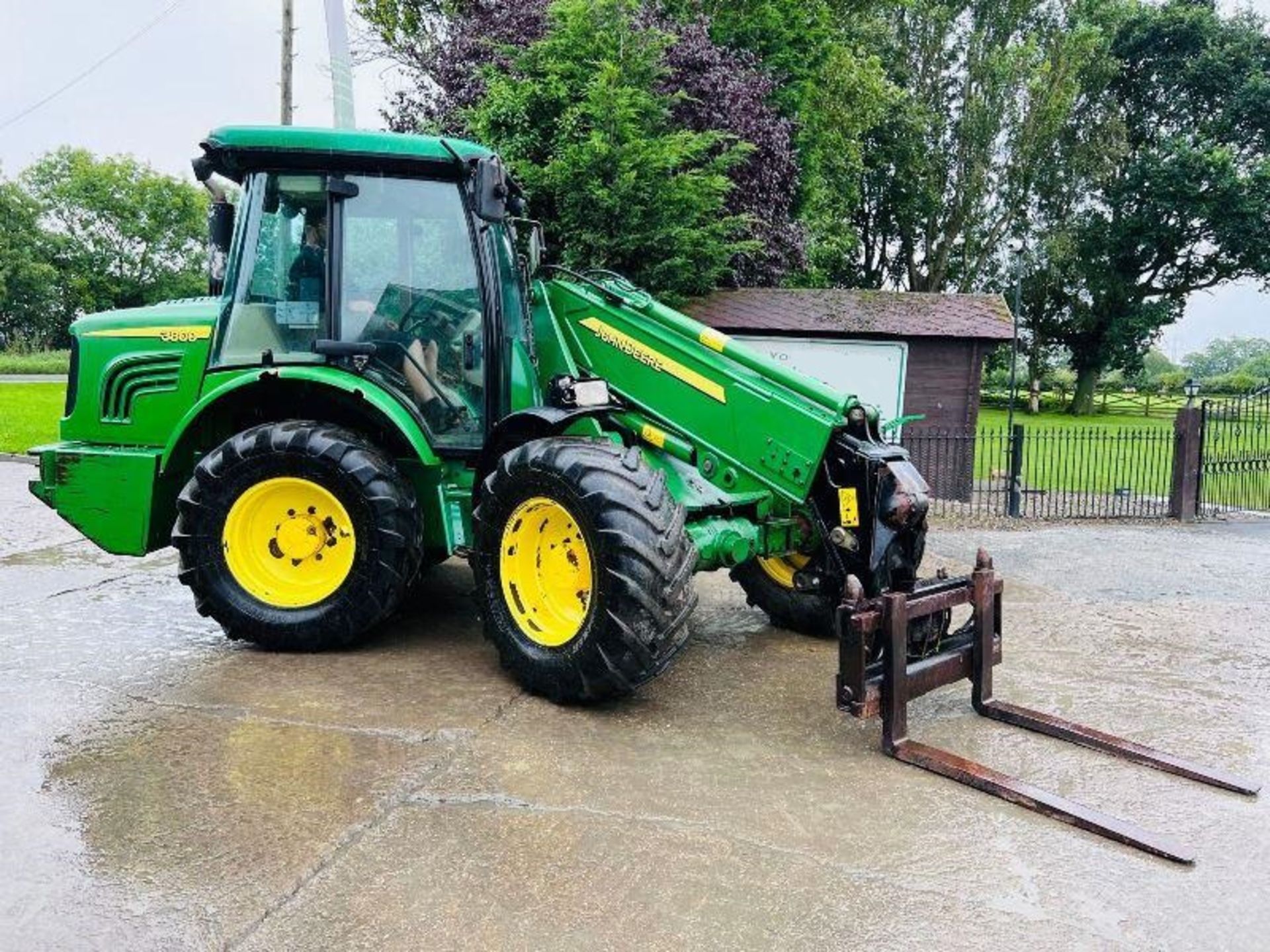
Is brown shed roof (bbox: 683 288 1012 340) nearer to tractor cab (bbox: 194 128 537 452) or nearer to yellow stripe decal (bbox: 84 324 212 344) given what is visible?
tractor cab (bbox: 194 128 537 452)

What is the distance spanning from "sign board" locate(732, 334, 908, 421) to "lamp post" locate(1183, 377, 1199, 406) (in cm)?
327

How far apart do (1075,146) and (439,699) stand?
30631 millimetres

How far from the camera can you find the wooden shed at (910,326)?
41.9ft

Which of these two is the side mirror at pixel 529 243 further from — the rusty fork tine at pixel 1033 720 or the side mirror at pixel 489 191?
the rusty fork tine at pixel 1033 720

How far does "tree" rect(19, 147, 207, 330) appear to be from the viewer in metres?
56.3

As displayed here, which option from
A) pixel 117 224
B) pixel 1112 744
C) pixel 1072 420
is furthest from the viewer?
pixel 117 224

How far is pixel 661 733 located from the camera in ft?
14.3

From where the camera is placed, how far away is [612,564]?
14.0 ft

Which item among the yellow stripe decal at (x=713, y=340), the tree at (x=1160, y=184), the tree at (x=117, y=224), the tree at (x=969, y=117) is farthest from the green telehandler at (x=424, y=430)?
the tree at (x=117, y=224)

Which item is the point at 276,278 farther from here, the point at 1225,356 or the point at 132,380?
the point at 1225,356

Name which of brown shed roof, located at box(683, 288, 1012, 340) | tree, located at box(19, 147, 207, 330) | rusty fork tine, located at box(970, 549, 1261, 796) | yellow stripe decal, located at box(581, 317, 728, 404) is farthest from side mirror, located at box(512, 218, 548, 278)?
tree, located at box(19, 147, 207, 330)

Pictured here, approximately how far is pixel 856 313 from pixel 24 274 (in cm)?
5135

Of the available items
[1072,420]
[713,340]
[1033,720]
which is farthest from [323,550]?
[1072,420]

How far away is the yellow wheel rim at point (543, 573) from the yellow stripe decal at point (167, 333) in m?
2.10
